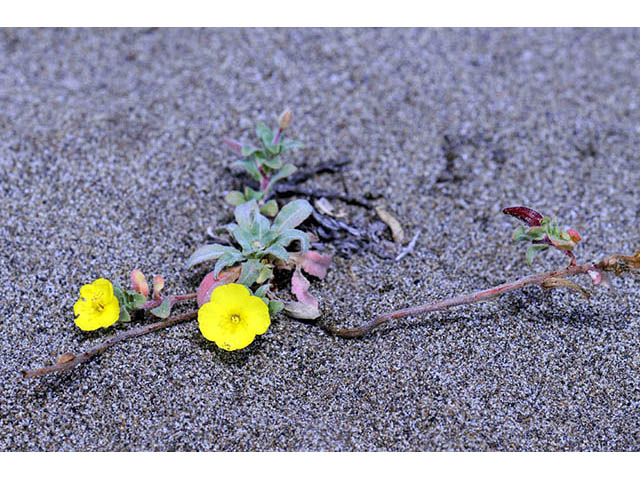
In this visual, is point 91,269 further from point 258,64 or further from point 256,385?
point 258,64

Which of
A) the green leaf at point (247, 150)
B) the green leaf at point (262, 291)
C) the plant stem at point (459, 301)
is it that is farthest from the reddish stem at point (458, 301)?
the green leaf at point (247, 150)

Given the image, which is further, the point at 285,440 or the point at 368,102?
the point at 368,102

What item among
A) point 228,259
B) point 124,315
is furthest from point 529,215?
point 124,315

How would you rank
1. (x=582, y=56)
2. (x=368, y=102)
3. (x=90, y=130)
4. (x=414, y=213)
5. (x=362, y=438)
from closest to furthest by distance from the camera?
(x=362, y=438) < (x=414, y=213) < (x=90, y=130) < (x=368, y=102) < (x=582, y=56)

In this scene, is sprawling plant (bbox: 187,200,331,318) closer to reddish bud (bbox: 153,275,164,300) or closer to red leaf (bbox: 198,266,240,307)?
red leaf (bbox: 198,266,240,307)

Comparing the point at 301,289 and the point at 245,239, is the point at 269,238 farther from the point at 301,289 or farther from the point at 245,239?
the point at 301,289

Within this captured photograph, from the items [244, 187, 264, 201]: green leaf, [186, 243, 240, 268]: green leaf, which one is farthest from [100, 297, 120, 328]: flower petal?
[244, 187, 264, 201]: green leaf

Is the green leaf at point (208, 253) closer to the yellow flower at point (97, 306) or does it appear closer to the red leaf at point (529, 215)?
the yellow flower at point (97, 306)

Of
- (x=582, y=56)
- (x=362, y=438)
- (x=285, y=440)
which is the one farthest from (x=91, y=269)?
(x=582, y=56)
